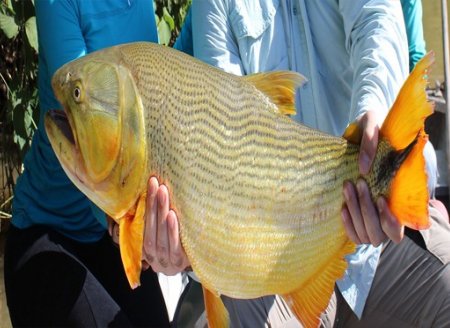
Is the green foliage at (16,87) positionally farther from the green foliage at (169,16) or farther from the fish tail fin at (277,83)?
the fish tail fin at (277,83)

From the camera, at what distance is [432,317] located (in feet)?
6.86

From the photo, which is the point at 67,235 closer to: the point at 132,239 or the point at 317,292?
the point at 132,239

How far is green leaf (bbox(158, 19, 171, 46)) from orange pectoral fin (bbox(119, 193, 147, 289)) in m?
2.28

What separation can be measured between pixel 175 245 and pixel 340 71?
0.93 meters

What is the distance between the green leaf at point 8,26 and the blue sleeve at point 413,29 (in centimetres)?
178

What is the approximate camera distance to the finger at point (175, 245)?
154cm

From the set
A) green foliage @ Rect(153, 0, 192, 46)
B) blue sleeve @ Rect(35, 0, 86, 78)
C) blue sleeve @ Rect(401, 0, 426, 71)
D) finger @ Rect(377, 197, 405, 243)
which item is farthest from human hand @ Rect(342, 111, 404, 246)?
green foliage @ Rect(153, 0, 192, 46)

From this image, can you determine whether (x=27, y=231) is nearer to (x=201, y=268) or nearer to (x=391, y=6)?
(x=201, y=268)

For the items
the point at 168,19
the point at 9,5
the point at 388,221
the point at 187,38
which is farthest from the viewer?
the point at 168,19

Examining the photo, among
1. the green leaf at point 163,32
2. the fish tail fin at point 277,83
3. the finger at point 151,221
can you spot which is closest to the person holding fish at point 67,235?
the finger at point 151,221

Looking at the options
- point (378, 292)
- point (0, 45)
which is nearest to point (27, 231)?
point (378, 292)

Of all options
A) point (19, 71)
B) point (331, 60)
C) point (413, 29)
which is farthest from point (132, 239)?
point (19, 71)

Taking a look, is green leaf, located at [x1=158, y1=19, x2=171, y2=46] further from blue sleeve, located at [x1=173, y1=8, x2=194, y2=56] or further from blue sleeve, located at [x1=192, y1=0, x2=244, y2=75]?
blue sleeve, located at [x1=192, y1=0, x2=244, y2=75]

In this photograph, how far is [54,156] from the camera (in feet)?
7.30
